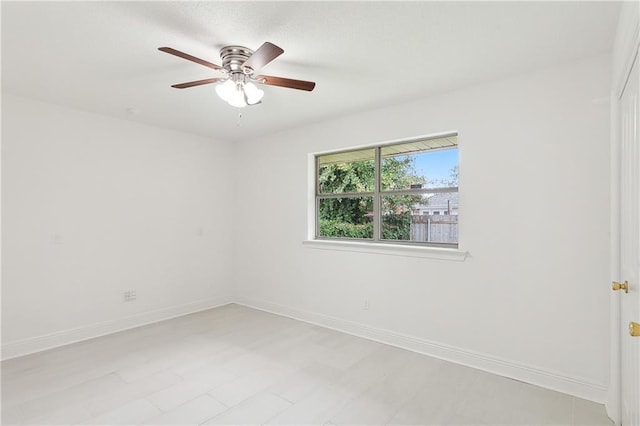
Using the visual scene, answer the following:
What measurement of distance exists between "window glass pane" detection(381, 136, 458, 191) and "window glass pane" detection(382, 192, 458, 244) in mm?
130

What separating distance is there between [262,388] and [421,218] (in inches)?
86.0

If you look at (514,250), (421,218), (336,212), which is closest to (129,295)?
(336,212)

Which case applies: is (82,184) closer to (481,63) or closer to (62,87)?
(62,87)

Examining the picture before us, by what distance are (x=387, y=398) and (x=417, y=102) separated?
2650mm

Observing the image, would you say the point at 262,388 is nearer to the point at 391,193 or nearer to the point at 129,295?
the point at 391,193

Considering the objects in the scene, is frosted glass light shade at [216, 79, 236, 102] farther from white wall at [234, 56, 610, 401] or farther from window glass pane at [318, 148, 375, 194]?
window glass pane at [318, 148, 375, 194]

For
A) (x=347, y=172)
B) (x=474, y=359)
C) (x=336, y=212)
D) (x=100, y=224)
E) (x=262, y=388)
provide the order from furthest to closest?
(x=336, y=212), (x=347, y=172), (x=100, y=224), (x=474, y=359), (x=262, y=388)

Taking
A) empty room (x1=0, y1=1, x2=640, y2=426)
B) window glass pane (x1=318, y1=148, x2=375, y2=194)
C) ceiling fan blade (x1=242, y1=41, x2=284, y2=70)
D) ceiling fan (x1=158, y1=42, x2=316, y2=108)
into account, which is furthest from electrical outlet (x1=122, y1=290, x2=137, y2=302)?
ceiling fan blade (x1=242, y1=41, x2=284, y2=70)

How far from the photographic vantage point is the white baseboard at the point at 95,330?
123 inches

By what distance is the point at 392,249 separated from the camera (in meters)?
3.41

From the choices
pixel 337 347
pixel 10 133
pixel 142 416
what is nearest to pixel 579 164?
pixel 337 347

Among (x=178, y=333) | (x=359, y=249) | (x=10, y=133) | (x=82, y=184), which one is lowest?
(x=178, y=333)

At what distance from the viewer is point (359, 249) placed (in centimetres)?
368

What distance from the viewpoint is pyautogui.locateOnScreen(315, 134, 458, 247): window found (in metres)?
3.26
